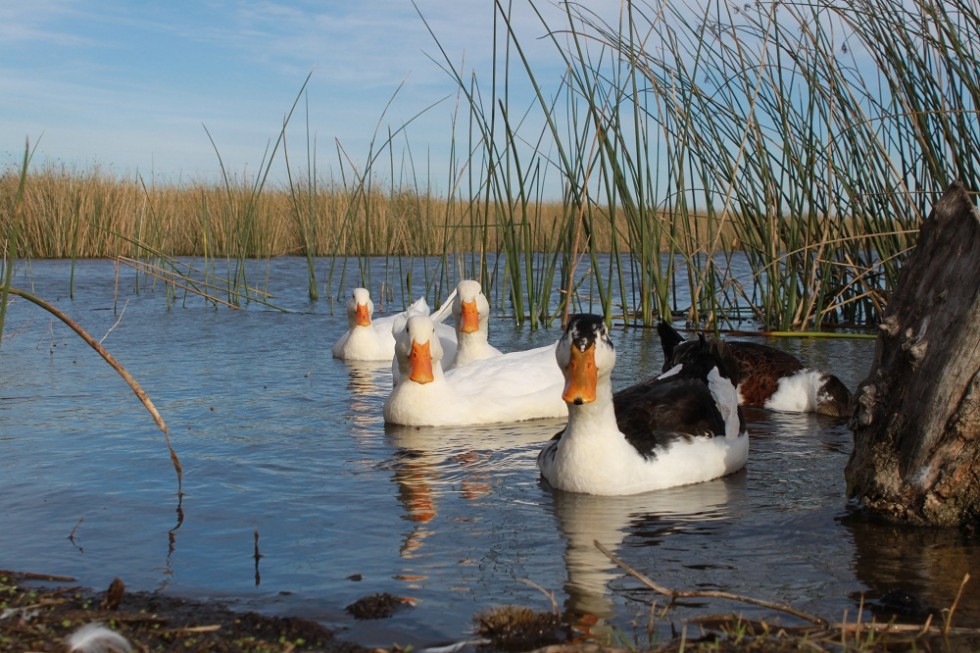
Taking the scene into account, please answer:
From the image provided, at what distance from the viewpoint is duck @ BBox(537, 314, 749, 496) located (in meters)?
5.23

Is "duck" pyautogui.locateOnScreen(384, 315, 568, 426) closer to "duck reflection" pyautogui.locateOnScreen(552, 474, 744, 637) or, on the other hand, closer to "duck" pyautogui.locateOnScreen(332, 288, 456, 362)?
"duck reflection" pyautogui.locateOnScreen(552, 474, 744, 637)

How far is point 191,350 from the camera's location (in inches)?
418

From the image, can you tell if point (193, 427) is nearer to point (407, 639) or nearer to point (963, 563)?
point (407, 639)

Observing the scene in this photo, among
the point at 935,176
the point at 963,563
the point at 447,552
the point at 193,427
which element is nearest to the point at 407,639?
the point at 447,552

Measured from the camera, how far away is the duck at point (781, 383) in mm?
7543

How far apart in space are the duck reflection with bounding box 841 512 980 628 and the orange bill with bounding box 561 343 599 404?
1229 millimetres

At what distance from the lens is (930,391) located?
4.52 metres

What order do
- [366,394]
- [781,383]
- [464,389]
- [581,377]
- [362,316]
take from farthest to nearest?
[362,316] < [366,394] < [781,383] < [464,389] < [581,377]

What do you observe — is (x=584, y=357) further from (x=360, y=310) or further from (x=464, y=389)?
(x=360, y=310)

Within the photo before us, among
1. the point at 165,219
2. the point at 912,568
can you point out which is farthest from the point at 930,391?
the point at 165,219

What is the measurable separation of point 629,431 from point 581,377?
590mm

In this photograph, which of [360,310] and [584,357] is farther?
[360,310]

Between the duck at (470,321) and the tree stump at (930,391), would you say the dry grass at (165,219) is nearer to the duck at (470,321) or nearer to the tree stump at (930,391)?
the duck at (470,321)

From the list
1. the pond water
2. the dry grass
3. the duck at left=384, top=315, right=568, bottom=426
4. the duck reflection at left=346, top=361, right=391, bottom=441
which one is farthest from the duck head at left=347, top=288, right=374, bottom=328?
the dry grass
